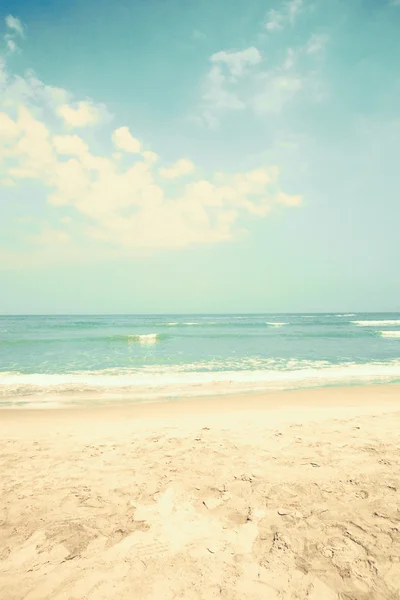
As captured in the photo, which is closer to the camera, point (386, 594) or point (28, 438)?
point (386, 594)

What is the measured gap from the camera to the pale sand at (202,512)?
8.57 feet

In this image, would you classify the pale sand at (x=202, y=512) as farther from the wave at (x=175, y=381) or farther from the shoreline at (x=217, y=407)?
the wave at (x=175, y=381)

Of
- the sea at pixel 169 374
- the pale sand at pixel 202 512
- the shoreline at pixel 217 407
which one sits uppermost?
the pale sand at pixel 202 512

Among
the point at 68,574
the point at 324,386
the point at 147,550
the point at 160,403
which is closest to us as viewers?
the point at 68,574

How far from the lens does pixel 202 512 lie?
11.6 ft

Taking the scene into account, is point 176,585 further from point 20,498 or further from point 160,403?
point 160,403

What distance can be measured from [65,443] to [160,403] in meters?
3.25

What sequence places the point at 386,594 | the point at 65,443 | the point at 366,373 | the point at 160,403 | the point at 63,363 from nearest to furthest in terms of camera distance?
the point at 386,594 → the point at 65,443 → the point at 160,403 → the point at 366,373 → the point at 63,363

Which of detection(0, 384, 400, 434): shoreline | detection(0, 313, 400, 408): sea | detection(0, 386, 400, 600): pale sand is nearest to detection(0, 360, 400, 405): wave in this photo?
detection(0, 313, 400, 408): sea

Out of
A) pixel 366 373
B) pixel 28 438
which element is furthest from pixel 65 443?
pixel 366 373

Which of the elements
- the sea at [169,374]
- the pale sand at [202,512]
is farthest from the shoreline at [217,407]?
the pale sand at [202,512]

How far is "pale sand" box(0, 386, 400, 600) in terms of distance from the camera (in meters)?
2.61

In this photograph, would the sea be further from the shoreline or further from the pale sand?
the pale sand

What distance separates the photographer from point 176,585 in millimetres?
2572
